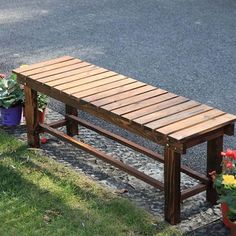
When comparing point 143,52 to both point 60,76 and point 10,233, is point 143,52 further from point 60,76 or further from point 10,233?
point 10,233

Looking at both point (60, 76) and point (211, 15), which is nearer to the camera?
point (60, 76)

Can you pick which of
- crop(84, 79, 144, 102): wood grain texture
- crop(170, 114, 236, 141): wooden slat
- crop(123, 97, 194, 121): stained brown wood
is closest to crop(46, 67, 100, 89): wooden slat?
crop(84, 79, 144, 102): wood grain texture

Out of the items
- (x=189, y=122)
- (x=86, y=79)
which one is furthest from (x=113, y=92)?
(x=189, y=122)

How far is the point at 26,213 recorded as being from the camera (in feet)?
13.4

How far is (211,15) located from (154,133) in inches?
241

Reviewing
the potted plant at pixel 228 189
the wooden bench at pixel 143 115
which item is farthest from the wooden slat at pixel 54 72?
the potted plant at pixel 228 189

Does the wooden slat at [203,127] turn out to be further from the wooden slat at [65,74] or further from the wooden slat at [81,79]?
the wooden slat at [65,74]

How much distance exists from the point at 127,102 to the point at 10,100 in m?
1.50

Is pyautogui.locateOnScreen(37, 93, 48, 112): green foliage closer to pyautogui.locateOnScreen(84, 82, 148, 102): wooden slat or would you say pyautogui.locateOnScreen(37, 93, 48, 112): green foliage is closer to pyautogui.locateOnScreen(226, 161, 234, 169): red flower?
pyautogui.locateOnScreen(84, 82, 148, 102): wooden slat

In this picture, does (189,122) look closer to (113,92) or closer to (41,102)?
(113,92)

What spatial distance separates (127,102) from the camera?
4.15 m

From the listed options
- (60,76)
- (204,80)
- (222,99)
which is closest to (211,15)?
(204,80)

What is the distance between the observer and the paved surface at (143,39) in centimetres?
673

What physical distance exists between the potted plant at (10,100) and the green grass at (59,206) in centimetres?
64
